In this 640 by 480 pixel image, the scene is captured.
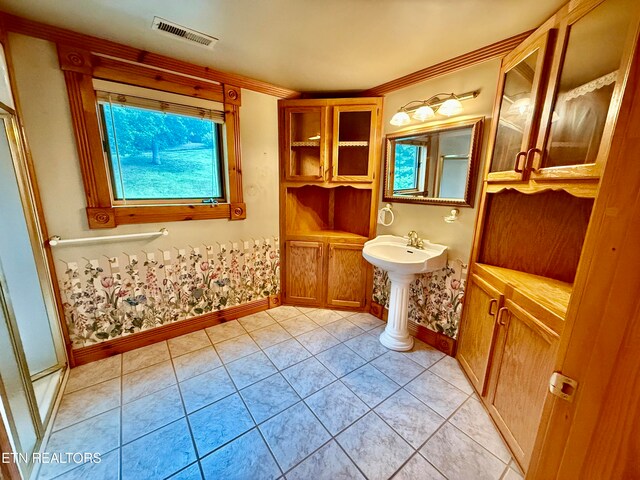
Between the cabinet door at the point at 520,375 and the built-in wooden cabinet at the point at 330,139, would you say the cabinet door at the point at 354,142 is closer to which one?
the built-in wooden cabinet at the point at 330,139

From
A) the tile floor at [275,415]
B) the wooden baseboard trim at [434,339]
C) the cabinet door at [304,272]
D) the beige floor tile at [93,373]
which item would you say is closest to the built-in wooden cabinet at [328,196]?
the cabinet door at [304,272]

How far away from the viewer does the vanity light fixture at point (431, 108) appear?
1842 millimetres

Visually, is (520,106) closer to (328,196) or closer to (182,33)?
(328,196)

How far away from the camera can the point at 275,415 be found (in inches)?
61.3

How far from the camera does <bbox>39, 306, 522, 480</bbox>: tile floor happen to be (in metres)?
1.28

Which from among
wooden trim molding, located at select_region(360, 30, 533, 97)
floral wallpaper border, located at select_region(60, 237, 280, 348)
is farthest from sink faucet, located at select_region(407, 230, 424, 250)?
floral wallpaper border, located at select_region(60, 237, 280, 348)

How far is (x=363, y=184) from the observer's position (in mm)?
2566

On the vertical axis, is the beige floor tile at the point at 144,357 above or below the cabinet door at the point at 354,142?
below

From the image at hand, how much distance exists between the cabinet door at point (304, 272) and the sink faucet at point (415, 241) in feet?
3.04

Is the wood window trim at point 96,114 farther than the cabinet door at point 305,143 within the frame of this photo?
No

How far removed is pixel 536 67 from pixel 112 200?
2.79m

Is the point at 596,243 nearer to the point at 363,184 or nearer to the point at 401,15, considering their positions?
the point at 401,15

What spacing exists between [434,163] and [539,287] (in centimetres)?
116

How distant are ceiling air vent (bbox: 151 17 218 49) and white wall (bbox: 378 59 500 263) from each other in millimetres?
1520
